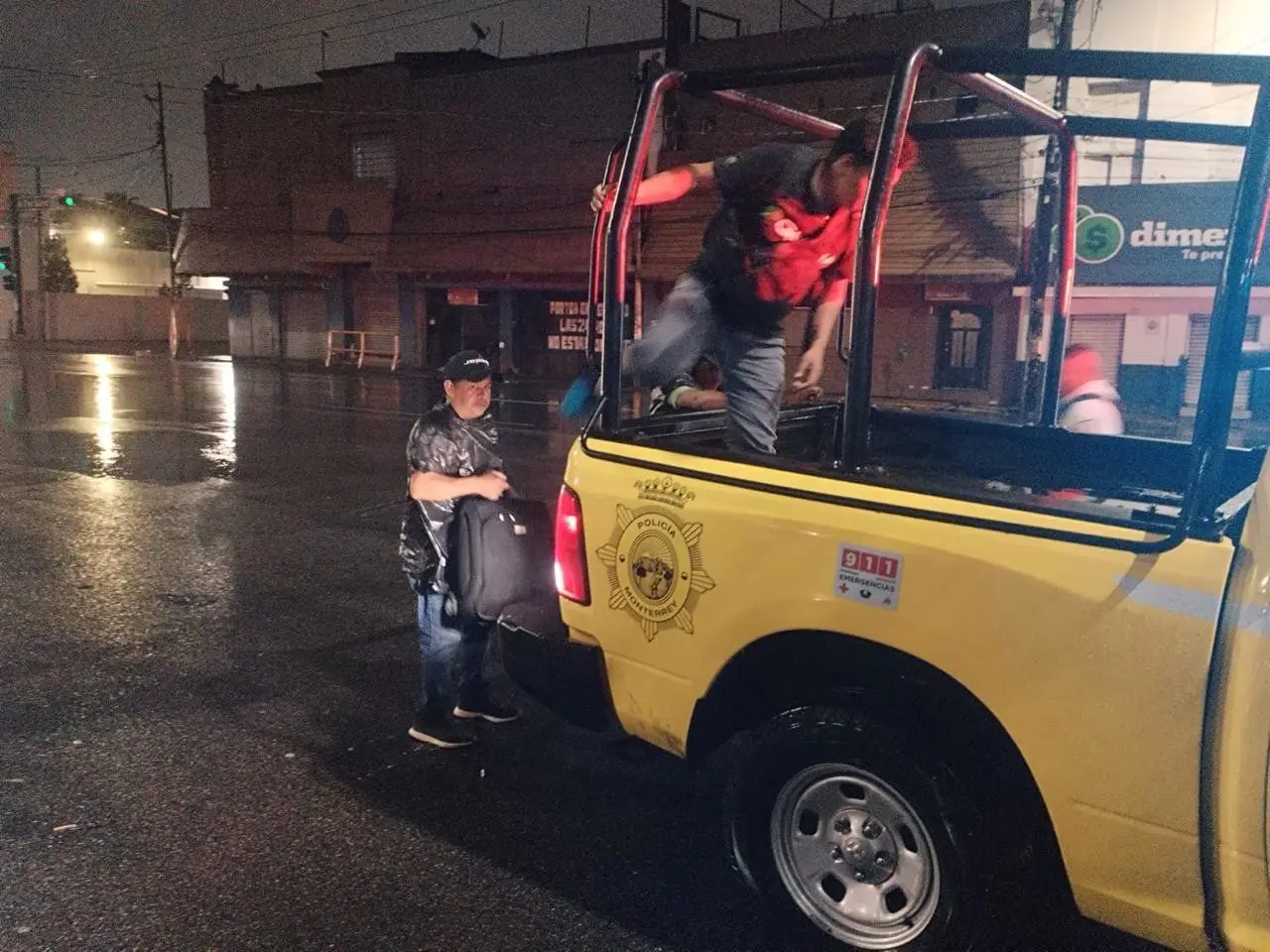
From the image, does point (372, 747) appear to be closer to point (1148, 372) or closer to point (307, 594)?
point (307, 594)

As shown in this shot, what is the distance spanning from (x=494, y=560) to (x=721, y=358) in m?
1.23

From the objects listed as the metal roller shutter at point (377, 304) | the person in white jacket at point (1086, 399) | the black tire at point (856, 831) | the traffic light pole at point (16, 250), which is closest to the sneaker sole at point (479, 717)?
the black tire at point (856, 831)

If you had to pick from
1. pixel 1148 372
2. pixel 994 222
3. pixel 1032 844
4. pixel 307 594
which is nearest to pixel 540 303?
pixel 994 222

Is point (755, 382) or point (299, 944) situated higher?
point (755, 382)

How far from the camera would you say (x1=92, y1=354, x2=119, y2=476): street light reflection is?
1184cm

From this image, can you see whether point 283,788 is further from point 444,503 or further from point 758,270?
point 758,270

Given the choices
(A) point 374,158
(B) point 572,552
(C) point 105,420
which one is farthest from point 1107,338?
(A) point 374,158

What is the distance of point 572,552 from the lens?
327cm

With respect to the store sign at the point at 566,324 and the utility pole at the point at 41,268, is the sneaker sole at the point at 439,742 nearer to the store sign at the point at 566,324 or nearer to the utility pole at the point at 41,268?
the store sign at the point at 566,324

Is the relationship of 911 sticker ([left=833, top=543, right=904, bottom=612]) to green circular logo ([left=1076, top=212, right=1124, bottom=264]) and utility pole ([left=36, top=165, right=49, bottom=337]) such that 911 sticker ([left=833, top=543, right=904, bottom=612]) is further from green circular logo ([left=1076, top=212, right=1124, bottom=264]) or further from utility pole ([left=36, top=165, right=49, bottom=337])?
utility pole ([left=36, top=165, right=49, bottom=337])

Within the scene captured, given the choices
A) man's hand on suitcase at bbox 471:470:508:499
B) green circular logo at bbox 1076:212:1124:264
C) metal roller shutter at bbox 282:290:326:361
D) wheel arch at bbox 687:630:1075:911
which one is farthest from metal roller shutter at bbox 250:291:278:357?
wheel arch at bbox 687:630:1075:911

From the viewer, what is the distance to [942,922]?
2621 mm

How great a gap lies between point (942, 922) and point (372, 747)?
2628mm

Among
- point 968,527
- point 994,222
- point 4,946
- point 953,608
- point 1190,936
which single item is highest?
point 994,222
